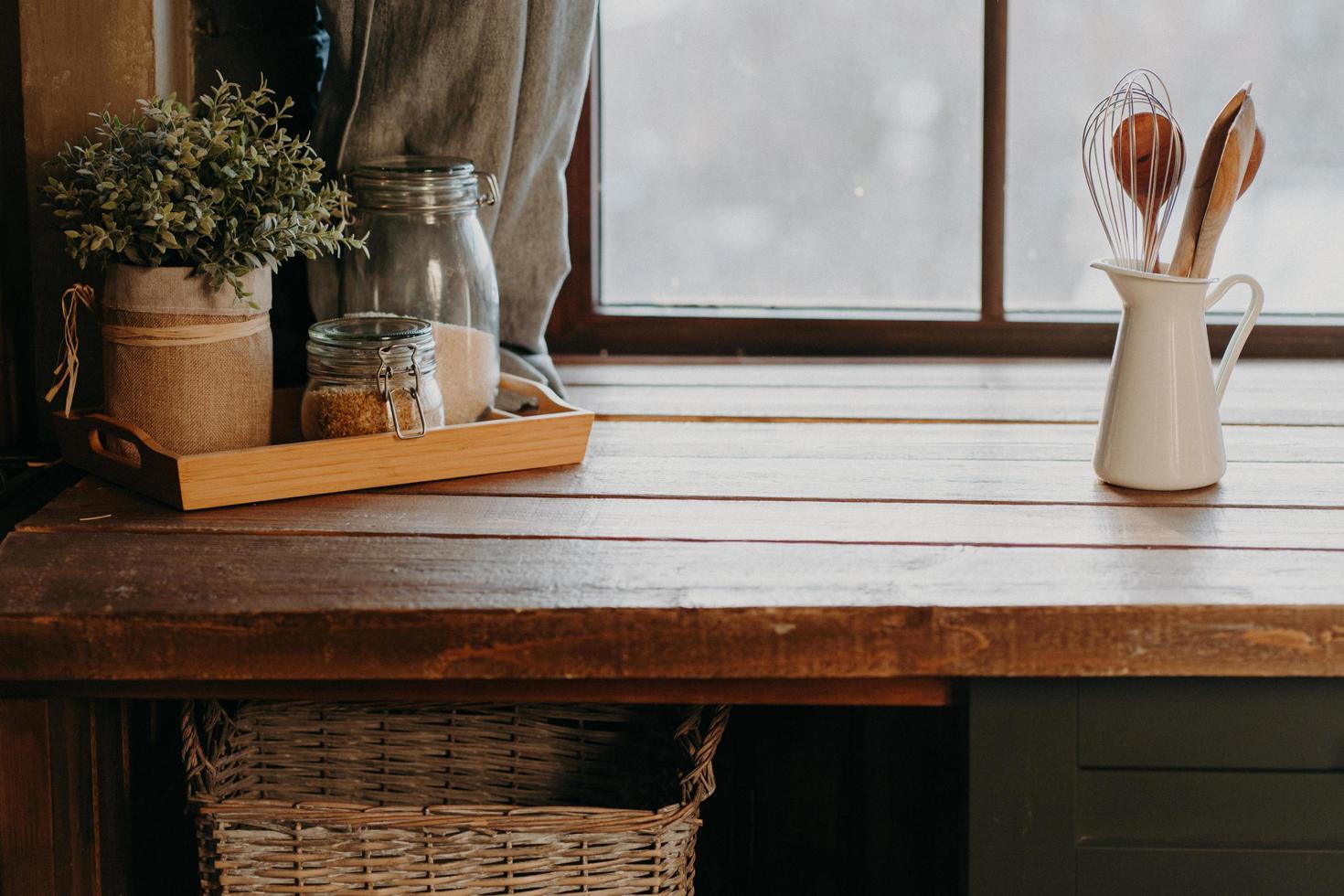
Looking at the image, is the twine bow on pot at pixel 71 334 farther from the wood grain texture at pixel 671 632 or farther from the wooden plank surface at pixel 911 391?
the wooden plank surface at pixel 911 391

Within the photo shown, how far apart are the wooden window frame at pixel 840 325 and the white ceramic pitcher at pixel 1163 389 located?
620 millimetres

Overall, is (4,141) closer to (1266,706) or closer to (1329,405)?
(1266,706)

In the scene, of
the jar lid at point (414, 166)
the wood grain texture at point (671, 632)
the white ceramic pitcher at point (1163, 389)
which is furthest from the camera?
the jar lid at point (414, 166)

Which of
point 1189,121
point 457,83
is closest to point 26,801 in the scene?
point 457,83

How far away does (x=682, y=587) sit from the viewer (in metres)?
0.89

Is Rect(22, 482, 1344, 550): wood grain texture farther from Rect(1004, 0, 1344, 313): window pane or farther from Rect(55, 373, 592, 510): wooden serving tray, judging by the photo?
Rect(1004, 0, 1344, 313): window pane

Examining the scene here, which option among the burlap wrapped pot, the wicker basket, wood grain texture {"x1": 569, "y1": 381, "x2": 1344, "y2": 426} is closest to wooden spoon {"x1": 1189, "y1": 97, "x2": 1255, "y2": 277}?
wood grain texture {"x1": 569, "y1": 381, "x2": 1344, "y2": 426}

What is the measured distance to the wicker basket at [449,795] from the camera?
3.28 feet

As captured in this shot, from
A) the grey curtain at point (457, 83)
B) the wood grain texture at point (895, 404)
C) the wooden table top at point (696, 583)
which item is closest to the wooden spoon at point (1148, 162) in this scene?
the wooden table top at point (696, 583)

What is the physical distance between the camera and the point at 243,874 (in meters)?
1.01

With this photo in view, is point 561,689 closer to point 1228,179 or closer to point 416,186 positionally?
point 416,186

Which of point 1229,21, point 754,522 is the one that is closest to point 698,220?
point 1229,21

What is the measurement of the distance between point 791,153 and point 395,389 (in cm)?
79

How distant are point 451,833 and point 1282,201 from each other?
1.33 meters
